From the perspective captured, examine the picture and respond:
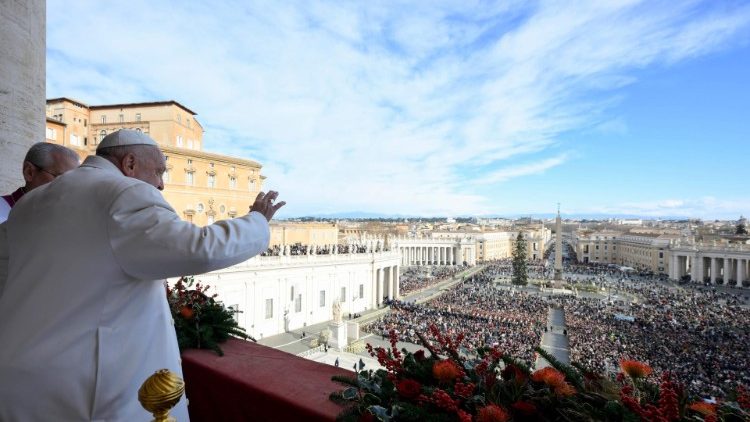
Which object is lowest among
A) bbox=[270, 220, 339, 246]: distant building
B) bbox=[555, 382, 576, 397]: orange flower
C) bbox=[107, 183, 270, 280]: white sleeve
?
bbox=[270, 220, 339, 246]: distant building

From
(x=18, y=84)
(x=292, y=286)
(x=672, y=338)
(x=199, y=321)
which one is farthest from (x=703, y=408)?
(x=292, y=286)

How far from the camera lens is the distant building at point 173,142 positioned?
2420cm

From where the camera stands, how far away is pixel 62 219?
1500mm

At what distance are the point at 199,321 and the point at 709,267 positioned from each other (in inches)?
3120

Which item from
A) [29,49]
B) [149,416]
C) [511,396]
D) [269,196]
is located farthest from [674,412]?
[29,49]

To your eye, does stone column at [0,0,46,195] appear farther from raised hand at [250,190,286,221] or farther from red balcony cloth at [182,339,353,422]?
raised hand at [250,190,286,221]

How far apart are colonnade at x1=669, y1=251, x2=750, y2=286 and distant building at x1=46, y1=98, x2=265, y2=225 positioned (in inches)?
2598

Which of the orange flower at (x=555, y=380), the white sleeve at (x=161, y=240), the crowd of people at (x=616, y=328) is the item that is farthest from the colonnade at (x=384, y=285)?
the white sleeve at (x=161, y=240)

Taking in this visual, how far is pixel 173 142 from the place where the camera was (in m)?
25.7

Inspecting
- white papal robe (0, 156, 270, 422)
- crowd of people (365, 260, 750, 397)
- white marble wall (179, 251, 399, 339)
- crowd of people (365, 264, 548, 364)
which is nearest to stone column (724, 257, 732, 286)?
crowd of people (365, 260, 750, 397)

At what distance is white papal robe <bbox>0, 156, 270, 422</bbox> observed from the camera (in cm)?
139

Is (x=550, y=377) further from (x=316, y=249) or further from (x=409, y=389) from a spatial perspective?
(x=316, y=249)

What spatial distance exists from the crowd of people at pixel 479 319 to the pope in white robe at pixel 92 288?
1642 cm

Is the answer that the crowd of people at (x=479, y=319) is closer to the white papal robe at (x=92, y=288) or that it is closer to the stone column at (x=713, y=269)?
the white papal robe at (x=92, y=288)
